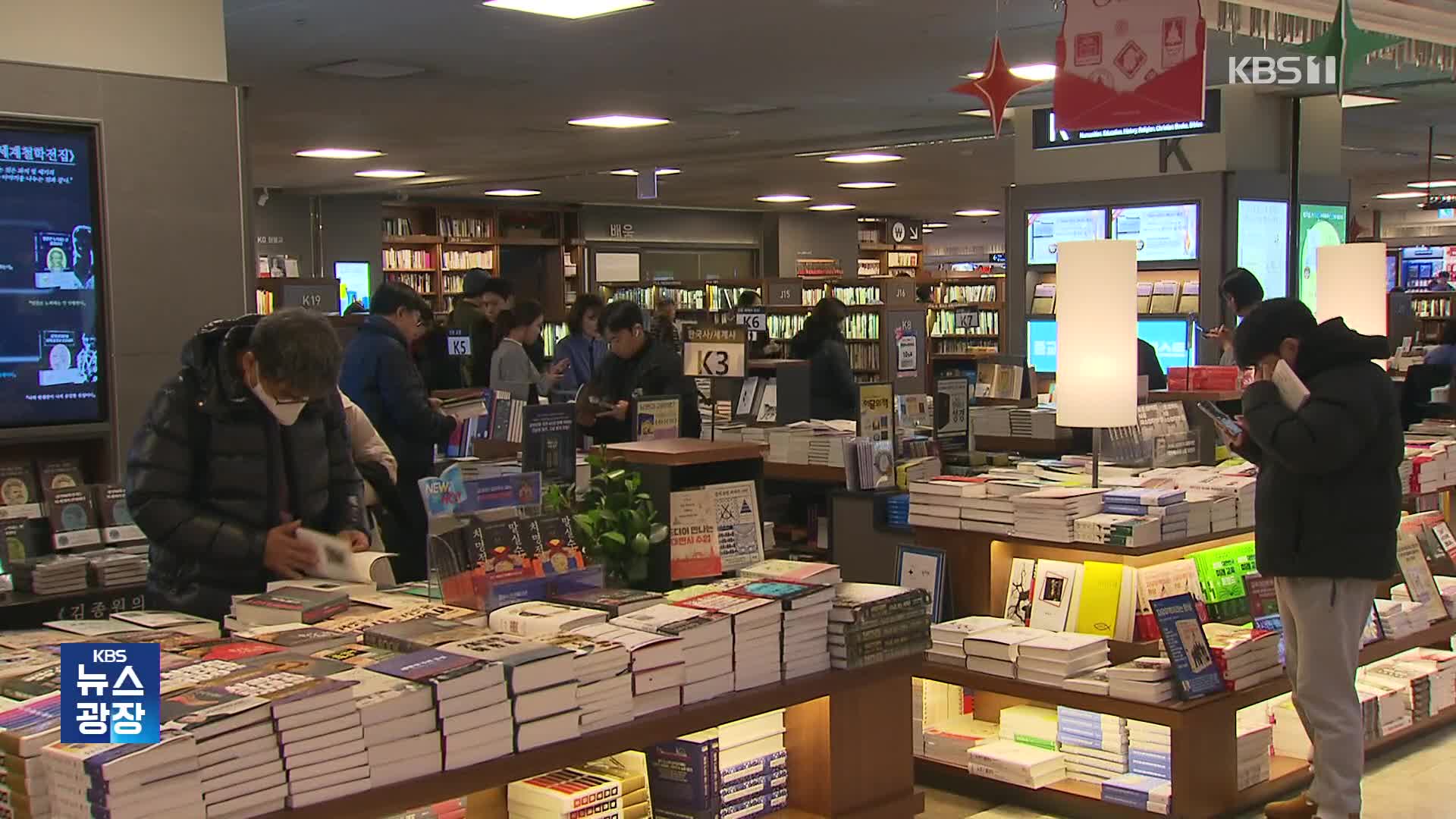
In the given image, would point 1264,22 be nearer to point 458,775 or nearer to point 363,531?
point 363,531

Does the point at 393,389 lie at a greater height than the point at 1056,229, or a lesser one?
lesser

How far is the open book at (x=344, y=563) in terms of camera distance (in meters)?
3.43

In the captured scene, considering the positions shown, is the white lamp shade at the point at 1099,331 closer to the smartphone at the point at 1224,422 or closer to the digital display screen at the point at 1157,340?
the smartphone at the point at 1224,422

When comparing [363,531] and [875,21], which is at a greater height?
[875,21]

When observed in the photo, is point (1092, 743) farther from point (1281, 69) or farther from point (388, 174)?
point (388, 174)

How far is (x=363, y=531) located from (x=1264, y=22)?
4.30 meters

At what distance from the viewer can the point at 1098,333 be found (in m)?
5.23

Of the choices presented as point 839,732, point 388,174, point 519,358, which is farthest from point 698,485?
point 388,174

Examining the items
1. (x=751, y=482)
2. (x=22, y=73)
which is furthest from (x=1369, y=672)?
(x=22, y=73)

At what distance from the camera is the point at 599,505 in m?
3.55

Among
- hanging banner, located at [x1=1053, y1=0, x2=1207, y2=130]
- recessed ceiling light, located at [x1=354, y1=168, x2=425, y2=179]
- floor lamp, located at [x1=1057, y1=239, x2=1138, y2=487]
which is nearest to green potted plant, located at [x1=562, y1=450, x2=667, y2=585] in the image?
floor lamp, located at [x1=1057, y1=239, x2=1138, y2=487]

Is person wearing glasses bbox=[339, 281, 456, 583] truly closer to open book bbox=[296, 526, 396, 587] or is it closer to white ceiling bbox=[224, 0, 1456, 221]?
white ceiling bbox=[224, 0, 1456, 221]

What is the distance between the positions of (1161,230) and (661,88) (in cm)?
380

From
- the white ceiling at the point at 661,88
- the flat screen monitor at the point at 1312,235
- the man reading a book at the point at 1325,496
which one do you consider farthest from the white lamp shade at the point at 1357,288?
the flat screen monitor at the point at 1312,235
